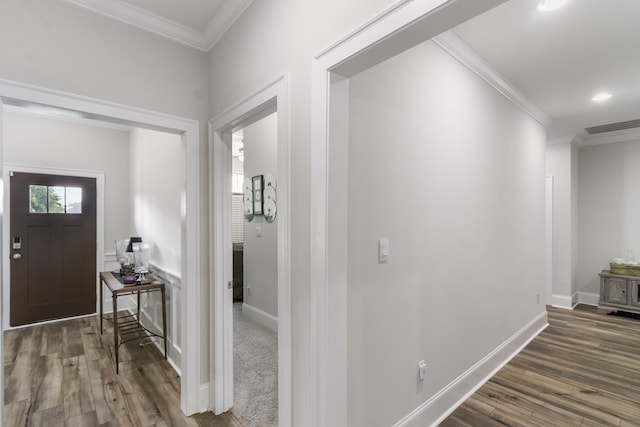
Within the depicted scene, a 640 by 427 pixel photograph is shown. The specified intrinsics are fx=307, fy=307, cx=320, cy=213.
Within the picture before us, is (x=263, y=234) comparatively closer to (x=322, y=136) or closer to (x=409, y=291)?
(x=409, y=291)

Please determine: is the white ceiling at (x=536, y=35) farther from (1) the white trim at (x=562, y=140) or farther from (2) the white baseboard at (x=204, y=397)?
(2) the white baseboard at (x=204, y=397)

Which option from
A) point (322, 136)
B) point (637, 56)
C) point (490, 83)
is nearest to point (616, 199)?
point (637, 56)

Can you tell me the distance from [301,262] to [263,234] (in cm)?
272

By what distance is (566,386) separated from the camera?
2627mm

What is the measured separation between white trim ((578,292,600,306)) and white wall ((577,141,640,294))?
6 centimetres

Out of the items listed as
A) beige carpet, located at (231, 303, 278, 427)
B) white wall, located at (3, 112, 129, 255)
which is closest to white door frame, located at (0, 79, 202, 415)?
beige carpet, located at (231, 303, 278, 427)

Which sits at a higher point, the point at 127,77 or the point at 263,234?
the point at 127,77

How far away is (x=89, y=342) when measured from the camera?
11.6 ft

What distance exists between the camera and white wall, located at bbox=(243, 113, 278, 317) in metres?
3.88

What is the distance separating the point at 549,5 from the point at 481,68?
670mm

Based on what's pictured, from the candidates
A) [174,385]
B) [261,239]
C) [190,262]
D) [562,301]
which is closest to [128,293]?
[174,385]

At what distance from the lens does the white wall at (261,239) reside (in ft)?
12.7

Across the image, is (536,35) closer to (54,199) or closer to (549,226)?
(549,226)

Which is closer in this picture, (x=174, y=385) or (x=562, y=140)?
(x=174, y=385)
